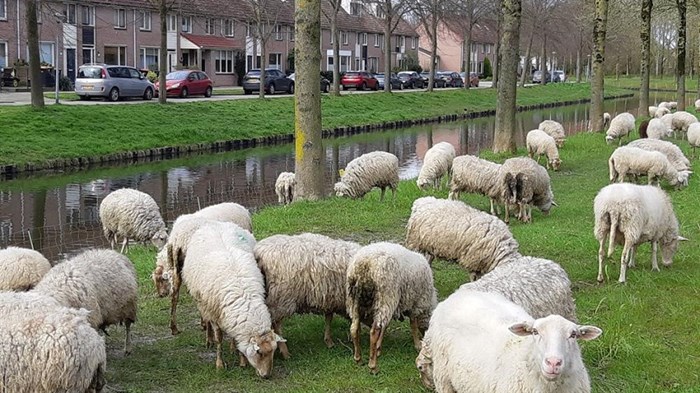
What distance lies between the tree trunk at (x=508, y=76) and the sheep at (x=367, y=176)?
601 centimetres

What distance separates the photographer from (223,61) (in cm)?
5859

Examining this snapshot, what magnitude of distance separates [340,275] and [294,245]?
22.0 inches

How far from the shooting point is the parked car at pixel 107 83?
34.3 m

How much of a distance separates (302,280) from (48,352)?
2565 mm

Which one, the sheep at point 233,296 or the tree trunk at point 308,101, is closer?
the sheep at point 233,296

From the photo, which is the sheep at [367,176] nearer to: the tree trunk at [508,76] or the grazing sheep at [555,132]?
the tree trunk at [508,76]

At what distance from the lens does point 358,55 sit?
73125 millimetres

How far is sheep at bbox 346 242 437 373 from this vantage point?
711 centimetres

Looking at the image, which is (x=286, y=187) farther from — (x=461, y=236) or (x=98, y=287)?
(x=98, y=287)

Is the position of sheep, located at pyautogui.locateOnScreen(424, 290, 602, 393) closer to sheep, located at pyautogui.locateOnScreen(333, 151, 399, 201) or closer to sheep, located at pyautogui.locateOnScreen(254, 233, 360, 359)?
sheep, located at pyautogui.locateOnScreen(254, 233, 360, 359)

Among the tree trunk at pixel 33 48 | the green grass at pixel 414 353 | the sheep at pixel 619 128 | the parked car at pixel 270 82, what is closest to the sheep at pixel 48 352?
the green grass at pixel 414 353

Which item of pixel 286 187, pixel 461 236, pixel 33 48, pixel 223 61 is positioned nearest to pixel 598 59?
pixel 286 187

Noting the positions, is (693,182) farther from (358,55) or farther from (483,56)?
(483,56)

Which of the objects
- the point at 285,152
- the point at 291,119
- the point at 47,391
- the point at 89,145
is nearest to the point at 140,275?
the point at 47,391
